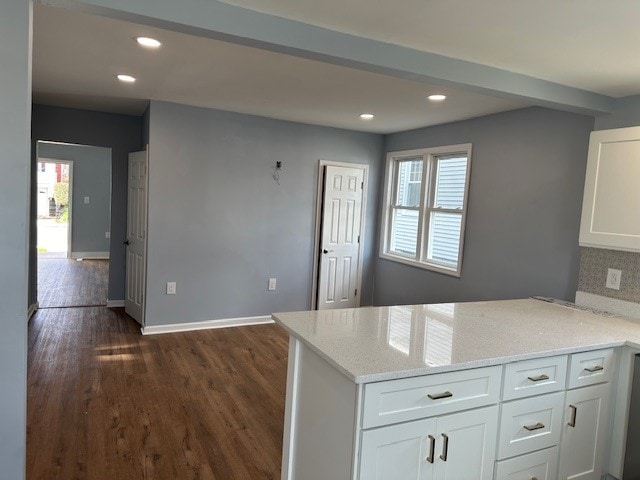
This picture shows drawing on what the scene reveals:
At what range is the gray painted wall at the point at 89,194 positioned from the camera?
29.9 feet

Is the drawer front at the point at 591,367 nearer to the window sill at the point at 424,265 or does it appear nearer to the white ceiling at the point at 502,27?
→ the white ceiling at the point at 502,27

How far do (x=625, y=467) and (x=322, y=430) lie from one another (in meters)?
1.68

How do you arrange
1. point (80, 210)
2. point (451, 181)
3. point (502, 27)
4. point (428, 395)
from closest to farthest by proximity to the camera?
1. point (428, 395)
2. point (502, 27)
3. point (451, 181)
4. point (80, 210)

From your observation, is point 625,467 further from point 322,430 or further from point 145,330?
point 145,330

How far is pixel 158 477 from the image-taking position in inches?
92.5

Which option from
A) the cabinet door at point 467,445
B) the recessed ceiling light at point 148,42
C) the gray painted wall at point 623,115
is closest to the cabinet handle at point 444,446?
the cabinet door at point 467,445

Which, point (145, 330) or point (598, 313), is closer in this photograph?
point (598, 313)

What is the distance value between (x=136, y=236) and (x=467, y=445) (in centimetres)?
421

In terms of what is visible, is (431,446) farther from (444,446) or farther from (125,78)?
(125,78)

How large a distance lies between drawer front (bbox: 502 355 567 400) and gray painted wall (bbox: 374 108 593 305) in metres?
1.55

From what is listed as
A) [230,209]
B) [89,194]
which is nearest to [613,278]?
[230,209]

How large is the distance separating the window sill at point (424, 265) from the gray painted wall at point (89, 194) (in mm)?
6269

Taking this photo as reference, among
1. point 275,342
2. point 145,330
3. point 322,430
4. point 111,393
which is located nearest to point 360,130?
point 275,342

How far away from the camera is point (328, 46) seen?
2100 mm
